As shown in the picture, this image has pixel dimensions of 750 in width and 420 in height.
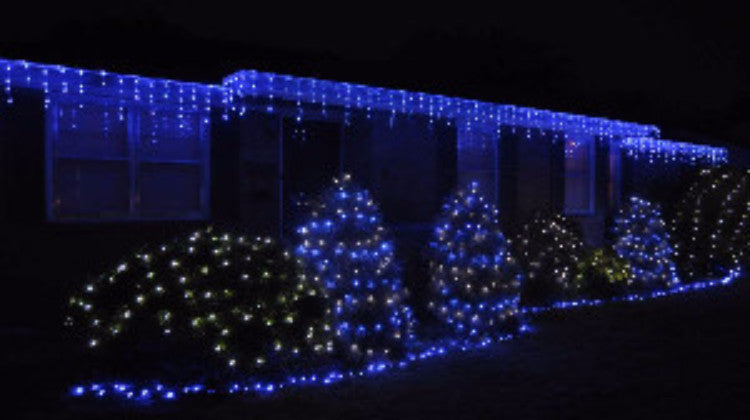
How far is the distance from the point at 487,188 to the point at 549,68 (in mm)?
29588

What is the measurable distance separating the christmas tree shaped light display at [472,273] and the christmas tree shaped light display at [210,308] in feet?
7.27

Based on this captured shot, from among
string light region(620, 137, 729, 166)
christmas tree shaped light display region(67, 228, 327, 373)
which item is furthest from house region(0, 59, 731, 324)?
string light region(620, 137, 729, 166)

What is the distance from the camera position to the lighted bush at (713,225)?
13945 mm

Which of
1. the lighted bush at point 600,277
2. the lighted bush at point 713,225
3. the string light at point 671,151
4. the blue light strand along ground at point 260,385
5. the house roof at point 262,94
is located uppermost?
the house roof at point 262,94

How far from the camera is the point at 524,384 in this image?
6.68 meters

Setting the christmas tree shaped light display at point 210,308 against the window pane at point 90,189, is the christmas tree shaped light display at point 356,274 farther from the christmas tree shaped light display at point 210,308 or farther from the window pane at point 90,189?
the window pane at point 90,189

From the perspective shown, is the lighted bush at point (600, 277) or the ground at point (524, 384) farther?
the lighted bush at point (600, 277)

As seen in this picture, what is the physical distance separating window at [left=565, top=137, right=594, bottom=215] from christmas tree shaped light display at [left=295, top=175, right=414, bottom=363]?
7256 millimetres

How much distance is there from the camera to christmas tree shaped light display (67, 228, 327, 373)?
6.40 m

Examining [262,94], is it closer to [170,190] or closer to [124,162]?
[170,190]

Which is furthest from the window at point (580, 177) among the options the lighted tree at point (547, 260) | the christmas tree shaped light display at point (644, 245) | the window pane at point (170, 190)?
the window pane at point (170, 190)

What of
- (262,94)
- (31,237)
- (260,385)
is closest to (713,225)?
(262,94)

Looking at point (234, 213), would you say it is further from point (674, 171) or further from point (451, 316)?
point (674, 171)

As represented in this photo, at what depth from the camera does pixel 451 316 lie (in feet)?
28.2
